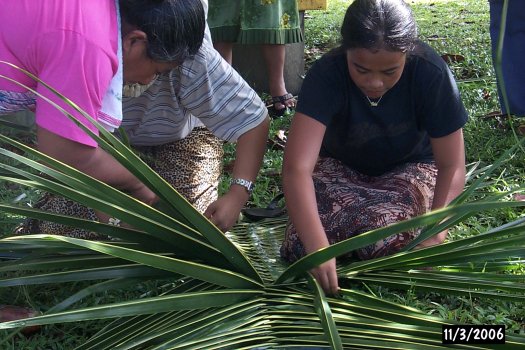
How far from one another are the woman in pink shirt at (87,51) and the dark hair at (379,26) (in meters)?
0.38

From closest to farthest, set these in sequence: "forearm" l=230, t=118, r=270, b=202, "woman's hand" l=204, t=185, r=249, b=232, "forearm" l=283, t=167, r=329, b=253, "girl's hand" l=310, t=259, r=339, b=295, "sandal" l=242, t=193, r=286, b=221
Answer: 1. "girl's hand" l=310, t=259, r=339, b=295
2. "forearm" l=283, t=167, r=329, b=253
3. "woman's hand" l=204, t=185, r=249, b=232
4. "forearm" l=230, t=118, r=270, b=202
5. "sandal" l=242, t=193, r=286, b=221

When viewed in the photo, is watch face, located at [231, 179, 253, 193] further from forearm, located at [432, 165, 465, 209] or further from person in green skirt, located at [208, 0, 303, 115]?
person in green skirt, located at [208, 0, 303, 115]

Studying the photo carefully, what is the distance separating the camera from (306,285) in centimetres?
175

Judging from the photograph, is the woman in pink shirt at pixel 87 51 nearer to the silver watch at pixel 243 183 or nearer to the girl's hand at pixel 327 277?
the silver watch at pixel 243 183

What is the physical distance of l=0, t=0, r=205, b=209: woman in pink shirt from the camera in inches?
70.4

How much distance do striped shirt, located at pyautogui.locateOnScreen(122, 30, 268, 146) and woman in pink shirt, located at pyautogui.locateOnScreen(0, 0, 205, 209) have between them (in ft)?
0.91

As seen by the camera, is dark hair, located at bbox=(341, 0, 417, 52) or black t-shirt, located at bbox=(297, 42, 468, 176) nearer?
dark hair, located at bbox=(341, 0, 417, 52)

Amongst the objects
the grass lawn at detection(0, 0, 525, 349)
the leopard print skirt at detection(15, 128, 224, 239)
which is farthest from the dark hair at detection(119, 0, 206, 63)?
the leopard print skirt at detection(15, 128, 224, 239)

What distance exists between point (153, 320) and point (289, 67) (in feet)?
9.08

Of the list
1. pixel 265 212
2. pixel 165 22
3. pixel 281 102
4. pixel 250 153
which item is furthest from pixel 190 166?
pixel 281 102

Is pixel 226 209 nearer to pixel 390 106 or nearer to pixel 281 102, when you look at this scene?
pixel 390 106

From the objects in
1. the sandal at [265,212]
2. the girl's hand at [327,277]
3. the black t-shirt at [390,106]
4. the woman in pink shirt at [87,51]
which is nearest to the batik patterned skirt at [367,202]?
the black t-shirt at [390,106]

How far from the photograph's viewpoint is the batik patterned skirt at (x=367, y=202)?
7.09 ft


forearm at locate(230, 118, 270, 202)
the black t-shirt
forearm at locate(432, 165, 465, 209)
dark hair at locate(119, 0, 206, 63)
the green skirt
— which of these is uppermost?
dark hair at locate(119, 0, 206, 63)
